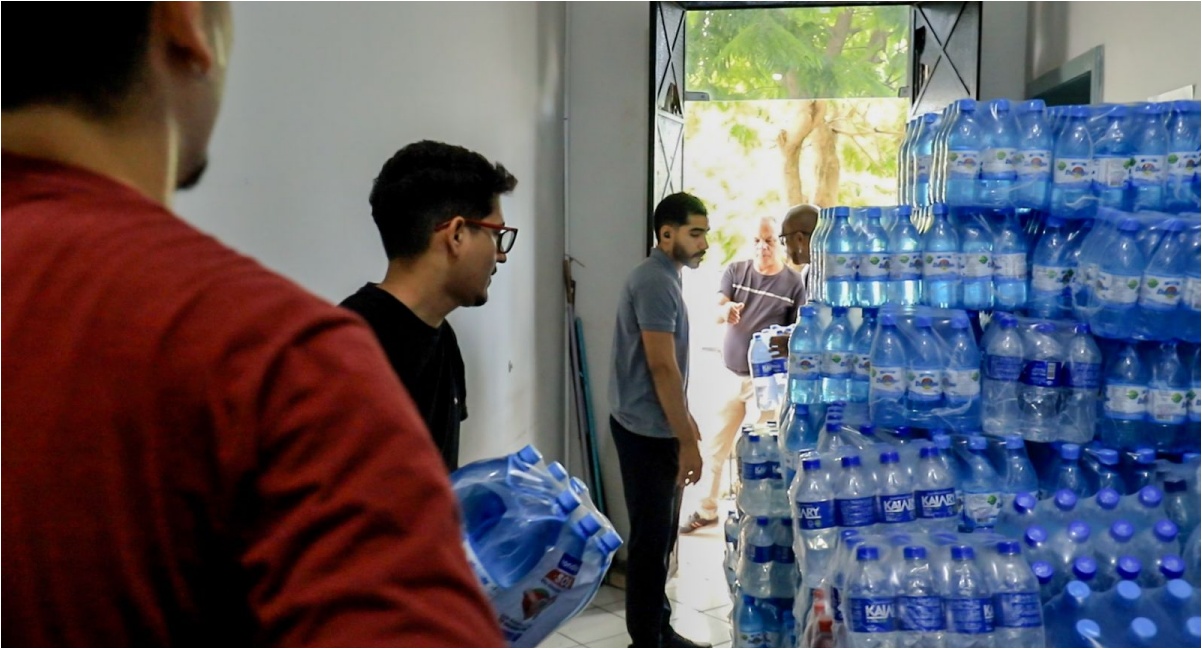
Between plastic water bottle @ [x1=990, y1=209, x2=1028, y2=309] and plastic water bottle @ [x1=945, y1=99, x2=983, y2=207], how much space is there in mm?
104

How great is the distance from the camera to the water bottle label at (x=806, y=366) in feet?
8.69

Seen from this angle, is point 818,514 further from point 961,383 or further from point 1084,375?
point 1084,375

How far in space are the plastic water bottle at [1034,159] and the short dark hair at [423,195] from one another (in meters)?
1.18

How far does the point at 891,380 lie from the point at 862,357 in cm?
19

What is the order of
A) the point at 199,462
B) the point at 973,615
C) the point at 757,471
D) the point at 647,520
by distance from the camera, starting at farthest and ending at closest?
the point at 647,520 → the point at 757,471 → the point at 973,615 → the point at 199,462

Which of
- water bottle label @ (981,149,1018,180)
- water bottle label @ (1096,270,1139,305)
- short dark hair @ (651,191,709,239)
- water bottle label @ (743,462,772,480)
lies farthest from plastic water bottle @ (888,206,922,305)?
short dark hair @ (651,191,709,239)

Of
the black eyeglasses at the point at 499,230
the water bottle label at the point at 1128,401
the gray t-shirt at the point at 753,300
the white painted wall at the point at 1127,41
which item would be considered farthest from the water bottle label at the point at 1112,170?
the gray t-shirt at the point at 753,300

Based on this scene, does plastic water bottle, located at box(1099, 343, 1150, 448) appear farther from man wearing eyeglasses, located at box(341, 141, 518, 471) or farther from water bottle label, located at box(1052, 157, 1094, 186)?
man wearing eyeglasses, located at box(341, 141, 518, 471)

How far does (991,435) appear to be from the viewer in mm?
2314

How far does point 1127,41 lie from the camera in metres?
3.68

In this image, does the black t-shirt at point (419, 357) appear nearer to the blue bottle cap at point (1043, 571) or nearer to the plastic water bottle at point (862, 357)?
the plastic water bottle at point (862, 357)

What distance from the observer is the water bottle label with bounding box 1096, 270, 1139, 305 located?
210 cm

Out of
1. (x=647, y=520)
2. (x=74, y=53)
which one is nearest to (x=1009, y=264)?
(x=647, y=520)

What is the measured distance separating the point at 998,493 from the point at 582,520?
1251mm
